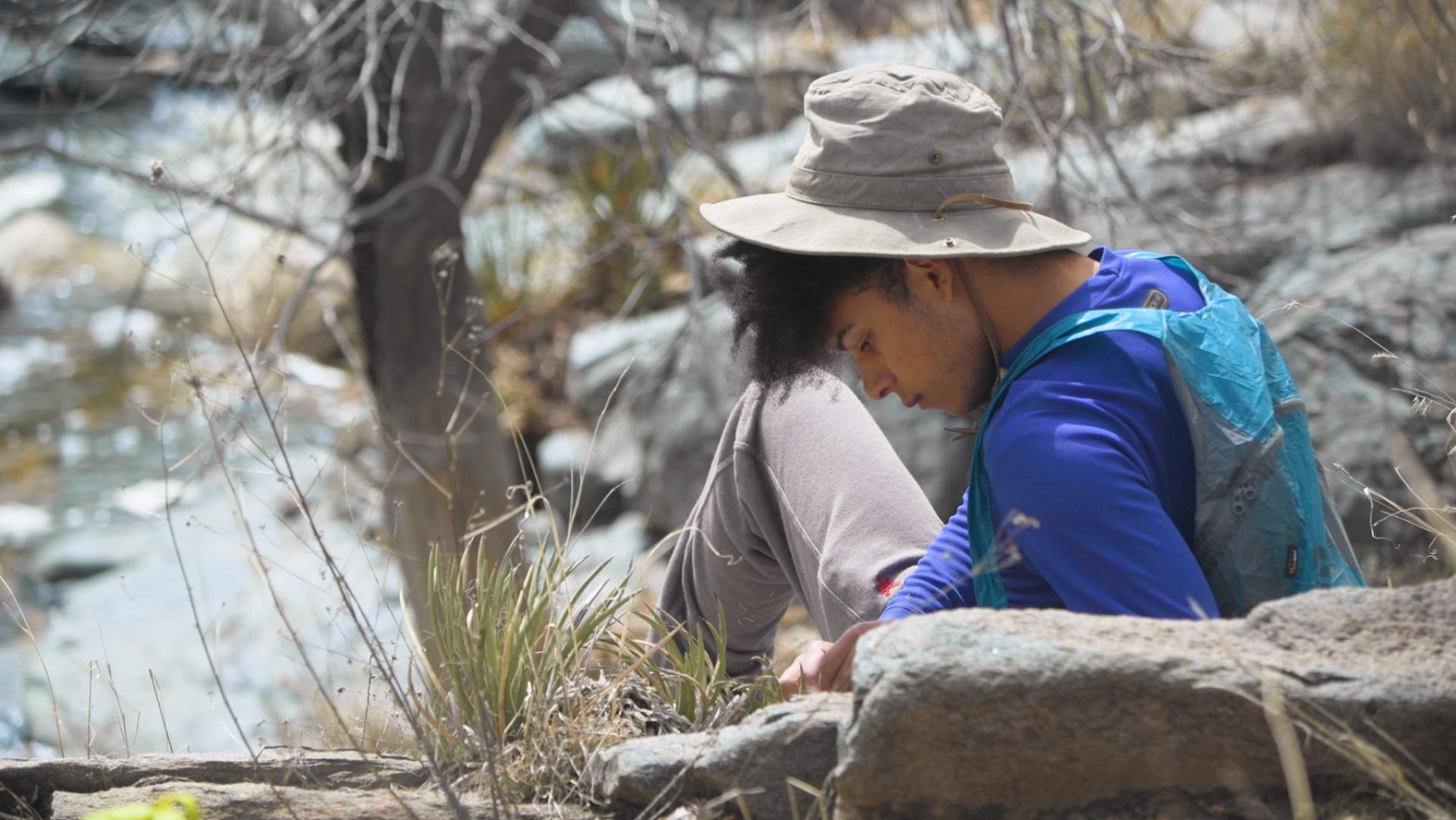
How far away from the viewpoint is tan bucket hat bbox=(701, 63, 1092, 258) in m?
1.74

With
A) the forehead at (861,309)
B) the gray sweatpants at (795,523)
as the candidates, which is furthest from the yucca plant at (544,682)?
the forehead at (861,309)

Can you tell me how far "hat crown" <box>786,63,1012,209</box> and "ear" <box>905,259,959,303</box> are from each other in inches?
3.3

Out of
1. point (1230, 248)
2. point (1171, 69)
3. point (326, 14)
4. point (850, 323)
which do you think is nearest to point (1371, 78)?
point (1230, 248)

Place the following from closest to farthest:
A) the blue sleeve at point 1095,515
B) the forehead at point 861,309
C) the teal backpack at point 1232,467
Answer: the blue sleeve at point 1095,515, the teal backpack at point 1232,467, the forehead at point 861,309

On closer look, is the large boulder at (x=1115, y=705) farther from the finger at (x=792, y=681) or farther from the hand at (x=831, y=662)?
the finger at (x=792, y=681)

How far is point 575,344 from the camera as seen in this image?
8047mm

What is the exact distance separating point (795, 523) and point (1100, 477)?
38.6 inches

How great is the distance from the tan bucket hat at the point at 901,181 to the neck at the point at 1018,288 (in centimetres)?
4

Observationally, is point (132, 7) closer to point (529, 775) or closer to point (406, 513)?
point (406, 513)

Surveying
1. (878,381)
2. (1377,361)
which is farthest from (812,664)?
(1377,361)

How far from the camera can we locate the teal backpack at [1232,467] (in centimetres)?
158

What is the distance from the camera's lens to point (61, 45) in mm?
3584

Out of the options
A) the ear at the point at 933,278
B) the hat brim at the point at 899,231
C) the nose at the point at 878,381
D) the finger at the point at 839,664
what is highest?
the hat brim at the point at 899,231

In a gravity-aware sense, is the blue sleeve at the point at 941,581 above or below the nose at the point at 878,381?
below
